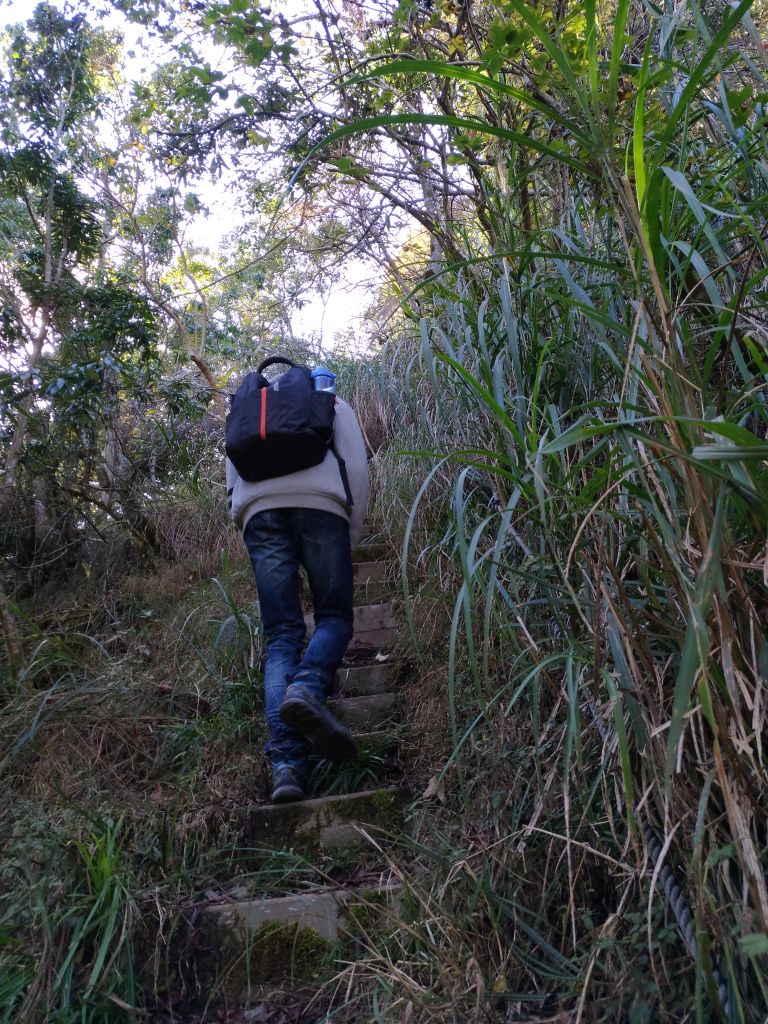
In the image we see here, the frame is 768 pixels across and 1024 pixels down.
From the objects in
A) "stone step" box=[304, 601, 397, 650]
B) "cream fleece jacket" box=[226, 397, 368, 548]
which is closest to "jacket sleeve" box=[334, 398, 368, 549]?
"cream fleece jacket" box=[226, 397, 368, 548]

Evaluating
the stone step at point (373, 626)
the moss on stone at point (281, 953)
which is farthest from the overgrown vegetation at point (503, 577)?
the stone step at point (373, 626)

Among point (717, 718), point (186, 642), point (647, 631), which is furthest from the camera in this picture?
point (186, 642)

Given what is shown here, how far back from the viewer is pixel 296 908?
91.9 inches

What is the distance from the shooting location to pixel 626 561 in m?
1.95

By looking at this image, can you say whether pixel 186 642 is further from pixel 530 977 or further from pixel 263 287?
pixel 263 287

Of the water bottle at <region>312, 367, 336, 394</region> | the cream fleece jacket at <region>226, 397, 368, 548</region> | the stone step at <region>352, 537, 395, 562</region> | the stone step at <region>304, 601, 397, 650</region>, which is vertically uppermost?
the water bottle at <region>312, 367, 336, 394</region>

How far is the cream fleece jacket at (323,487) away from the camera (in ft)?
10.5

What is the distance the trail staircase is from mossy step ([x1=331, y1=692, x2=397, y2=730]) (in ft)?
0.48

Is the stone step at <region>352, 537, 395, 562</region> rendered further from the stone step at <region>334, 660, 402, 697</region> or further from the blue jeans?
the blue jeans

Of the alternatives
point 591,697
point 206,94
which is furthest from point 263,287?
point 591,697

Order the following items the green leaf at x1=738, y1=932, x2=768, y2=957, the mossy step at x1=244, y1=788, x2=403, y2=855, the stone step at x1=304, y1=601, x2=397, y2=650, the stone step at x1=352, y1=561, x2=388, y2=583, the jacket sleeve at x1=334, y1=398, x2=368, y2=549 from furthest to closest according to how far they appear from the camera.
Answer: the stone step at x1=352, y1=561, x2=388, y2=583 < the stone step at x1=304, y1=601, x2=397, y2=650 < the jacket sleeve at x1=334, y1=398, x2=368, y2=549 < the mossy step at x1=244, y1=788, x2=403, y2=855 < the green leaf at x1=738, y1=932, x2=768, y2=957

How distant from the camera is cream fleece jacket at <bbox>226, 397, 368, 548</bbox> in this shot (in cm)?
320

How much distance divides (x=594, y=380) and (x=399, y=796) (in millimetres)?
1532

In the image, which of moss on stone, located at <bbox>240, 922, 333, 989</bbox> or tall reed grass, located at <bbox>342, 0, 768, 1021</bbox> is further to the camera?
moss on stone, located at <bbox>240, 922, 333, 989</bbox>
